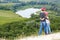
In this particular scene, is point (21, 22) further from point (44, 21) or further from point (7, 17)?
point (44, 21)

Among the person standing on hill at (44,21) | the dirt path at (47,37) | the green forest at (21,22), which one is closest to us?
the dirt path at (47,37)

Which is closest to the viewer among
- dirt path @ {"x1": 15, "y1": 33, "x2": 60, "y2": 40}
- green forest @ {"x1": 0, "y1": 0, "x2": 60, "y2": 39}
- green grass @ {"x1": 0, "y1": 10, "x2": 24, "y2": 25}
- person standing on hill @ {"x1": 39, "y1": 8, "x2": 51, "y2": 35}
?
dirt path @ {"x1": 15, "y1": 33, "x2": 60, "y2": 40}

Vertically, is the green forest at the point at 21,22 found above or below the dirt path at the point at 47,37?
above

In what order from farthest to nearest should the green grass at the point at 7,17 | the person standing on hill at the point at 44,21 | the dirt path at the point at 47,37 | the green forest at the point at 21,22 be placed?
the green grass at the point at 7,17, the green forest at the point at 21,22, the person standing on hill at the point at 44,21, the dirt path at the point at 47,37

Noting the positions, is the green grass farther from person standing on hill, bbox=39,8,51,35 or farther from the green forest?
person standing on hill, bbox=39,8,51,35

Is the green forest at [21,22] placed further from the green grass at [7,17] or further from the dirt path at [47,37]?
the dirt path at [47,37]

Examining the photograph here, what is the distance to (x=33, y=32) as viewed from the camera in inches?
397

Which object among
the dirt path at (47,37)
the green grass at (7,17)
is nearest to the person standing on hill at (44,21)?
the dirt path at (47,37)

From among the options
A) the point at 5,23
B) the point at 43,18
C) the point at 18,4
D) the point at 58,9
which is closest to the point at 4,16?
the point at 5,23

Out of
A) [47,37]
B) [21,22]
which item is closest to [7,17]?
[21,22]

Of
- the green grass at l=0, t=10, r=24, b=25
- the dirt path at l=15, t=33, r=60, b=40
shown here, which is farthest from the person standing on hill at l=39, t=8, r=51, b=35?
the green grass at l=0, t=10, r=24, b=25

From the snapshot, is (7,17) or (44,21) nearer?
(44,21)

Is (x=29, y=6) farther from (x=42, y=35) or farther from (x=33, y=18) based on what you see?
(x=42, y=35)

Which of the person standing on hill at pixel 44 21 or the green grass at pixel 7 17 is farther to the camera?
the green grass at pixel 7 17
